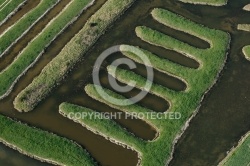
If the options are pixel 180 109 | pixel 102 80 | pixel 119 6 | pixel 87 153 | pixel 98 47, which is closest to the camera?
pixel 87 153

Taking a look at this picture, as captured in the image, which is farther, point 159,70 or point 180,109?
point 159,70

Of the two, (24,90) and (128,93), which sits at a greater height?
(24,90)

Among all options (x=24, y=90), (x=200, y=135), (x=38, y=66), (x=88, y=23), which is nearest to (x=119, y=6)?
(x=88, y=23)

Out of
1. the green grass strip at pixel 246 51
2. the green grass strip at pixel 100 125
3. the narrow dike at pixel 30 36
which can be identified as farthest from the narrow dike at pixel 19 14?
the green grass strip at pixel 246 51

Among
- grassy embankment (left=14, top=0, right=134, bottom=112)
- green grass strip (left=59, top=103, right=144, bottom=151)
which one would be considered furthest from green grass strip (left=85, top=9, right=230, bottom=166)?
grassy embankment (left=14, top=0, right=134, bottom=112)

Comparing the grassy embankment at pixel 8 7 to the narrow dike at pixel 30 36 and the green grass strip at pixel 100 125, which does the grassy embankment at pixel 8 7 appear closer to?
the narrow dike at pixel 30 36

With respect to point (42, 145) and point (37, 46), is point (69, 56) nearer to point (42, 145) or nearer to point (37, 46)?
point (37, 46)

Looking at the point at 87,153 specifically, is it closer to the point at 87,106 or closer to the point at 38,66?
the point at 87,106
